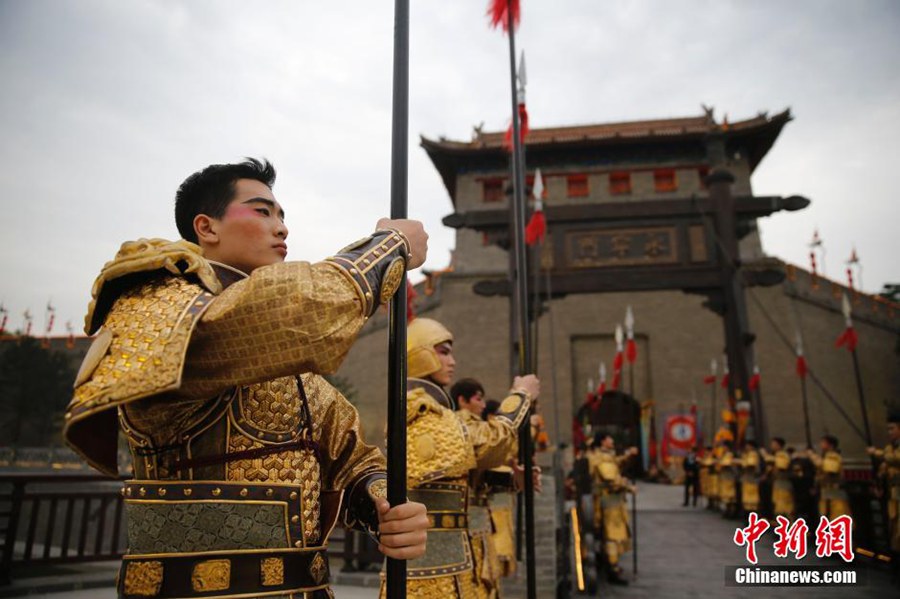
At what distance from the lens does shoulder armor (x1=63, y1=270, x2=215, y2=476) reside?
927 millimetres

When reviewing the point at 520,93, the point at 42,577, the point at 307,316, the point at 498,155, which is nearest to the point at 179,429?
the point at 307,316

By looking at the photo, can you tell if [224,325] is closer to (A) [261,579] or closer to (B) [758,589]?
(A) [261,579]

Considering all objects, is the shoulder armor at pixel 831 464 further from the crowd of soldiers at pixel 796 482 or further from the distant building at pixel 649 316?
the distant building at pixel 649 316

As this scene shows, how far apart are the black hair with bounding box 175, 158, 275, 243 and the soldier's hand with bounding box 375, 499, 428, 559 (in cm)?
82

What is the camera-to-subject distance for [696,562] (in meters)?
7.59

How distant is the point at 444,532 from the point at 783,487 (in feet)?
31.1

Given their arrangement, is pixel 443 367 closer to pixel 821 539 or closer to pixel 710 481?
pixel 821 539

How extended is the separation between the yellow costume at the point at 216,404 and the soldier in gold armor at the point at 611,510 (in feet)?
20.7

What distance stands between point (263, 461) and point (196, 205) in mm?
673

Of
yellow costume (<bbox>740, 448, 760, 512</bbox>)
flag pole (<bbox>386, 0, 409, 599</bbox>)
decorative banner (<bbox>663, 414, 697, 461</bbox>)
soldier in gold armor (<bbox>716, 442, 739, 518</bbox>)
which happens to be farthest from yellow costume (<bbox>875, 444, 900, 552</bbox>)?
decorative banner (<bbox>663, 414, 697, 461</bbox>)

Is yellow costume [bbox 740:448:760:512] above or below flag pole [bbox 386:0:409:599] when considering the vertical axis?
below

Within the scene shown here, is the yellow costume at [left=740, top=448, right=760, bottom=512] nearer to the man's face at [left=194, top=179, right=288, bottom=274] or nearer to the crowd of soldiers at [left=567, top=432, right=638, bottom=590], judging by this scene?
the crowd of soldiers at [left=567, top=432, right=638, bottom=590]

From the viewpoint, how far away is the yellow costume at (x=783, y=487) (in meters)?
9.95

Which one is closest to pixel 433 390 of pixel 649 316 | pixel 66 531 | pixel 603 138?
pixel 66 531
